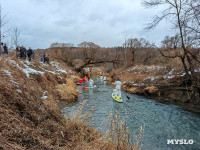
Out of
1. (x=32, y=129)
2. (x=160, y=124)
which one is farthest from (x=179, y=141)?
(x=32, y=129)

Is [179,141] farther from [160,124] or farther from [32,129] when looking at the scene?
[32,129]

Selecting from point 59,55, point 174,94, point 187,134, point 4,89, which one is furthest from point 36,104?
point 59,55

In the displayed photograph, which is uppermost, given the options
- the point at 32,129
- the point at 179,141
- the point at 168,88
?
the point at 32,129

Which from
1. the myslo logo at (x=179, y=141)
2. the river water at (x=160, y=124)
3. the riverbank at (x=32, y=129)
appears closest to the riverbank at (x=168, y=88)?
the river water at (x=160, y=124)

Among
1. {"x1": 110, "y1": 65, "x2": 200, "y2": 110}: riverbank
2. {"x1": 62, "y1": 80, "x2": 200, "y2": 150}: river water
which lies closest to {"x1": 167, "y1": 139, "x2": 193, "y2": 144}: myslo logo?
{"x1": 62, "y1": 80, "x2": 200, "y2": 150}: river water

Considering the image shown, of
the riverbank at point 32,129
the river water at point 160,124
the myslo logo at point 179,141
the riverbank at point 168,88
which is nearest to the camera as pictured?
the riverbank at point 32,129

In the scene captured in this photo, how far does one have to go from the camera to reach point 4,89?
13.6 ft

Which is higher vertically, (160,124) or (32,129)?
(32,129)

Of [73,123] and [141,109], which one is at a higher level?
[73,123]

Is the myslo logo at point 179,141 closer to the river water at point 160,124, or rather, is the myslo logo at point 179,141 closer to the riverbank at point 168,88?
the river water at point 160,124

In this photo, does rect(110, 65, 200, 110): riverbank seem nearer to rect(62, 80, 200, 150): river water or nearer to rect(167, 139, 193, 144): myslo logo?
rect(62, 80, 200, 150): river water

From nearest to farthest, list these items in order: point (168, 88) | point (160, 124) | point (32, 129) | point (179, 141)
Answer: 1. point (32, 129)
2. point (179, 141)
3. point (160, 124)
4. point (168, 88)

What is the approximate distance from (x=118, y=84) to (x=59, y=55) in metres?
28.2

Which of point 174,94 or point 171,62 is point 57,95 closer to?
point 174,94
